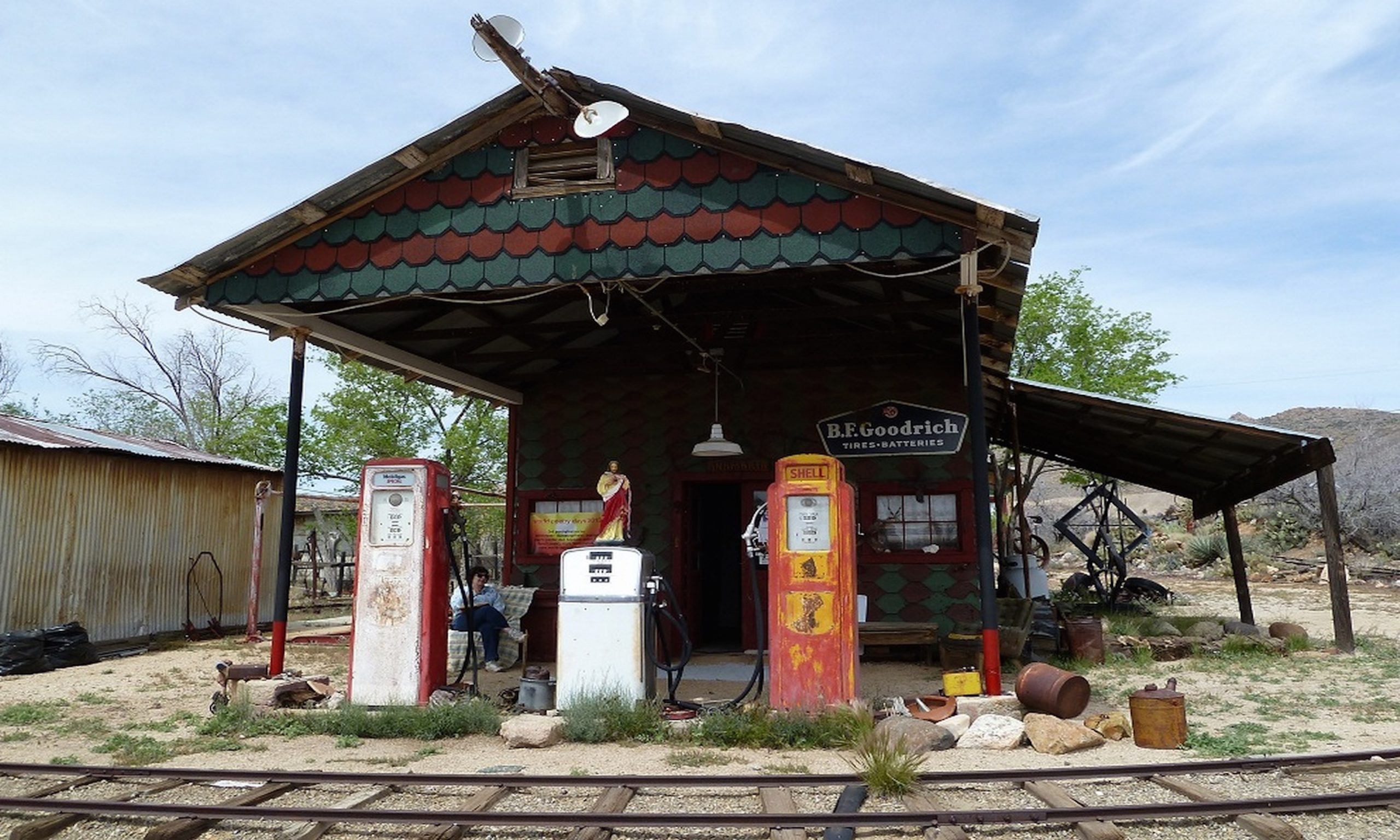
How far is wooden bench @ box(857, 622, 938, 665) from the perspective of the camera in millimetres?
10414

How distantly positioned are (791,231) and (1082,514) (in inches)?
1689

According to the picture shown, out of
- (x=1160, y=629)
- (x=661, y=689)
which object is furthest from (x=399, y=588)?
(x=1160, y=629)

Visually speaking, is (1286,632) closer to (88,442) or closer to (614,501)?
(614,501)

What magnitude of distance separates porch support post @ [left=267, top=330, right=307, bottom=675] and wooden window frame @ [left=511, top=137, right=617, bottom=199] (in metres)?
2.62

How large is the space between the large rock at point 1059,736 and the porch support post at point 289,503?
6283 mm

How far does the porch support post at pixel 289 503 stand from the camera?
27.9ft

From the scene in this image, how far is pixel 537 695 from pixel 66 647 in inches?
313

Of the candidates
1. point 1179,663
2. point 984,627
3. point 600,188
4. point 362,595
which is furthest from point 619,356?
point 1179,663

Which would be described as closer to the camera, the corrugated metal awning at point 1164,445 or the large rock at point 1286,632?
the corrugated metal awning at point 1164,445

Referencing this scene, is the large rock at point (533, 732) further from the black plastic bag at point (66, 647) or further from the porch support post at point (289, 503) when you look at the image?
the black plastic bag at point (66, 647)

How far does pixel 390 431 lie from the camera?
2727 centimetres

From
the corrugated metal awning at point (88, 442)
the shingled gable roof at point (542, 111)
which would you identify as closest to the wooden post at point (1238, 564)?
the shingled gable roof at point (542, 111)

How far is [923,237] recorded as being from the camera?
286 inches

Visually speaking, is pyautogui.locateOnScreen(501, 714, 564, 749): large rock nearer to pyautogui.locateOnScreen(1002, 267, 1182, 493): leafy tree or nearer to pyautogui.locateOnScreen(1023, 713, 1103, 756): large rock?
pyautogui.locateOnScreen(1023, 713, 1103, 756): large rock
